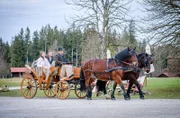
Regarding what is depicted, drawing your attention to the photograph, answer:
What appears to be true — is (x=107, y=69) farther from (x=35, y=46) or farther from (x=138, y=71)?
(x=35, y=46)

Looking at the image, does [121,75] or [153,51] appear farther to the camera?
[153,51]

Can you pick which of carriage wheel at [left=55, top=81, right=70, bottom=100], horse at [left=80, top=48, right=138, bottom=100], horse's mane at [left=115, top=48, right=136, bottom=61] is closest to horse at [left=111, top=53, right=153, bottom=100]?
horse at [left=80, top=48, right=138, bottom=100]

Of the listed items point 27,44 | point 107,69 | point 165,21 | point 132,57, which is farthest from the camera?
point 27,44

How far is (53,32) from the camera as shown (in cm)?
8881

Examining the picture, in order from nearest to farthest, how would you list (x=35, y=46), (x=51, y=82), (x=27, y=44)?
(x=51, y=82) → (x=27, y=44) → (x=35, y=46)

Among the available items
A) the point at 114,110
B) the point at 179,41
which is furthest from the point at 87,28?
the point at 114,110

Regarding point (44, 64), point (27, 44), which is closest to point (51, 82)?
point (44, 64)

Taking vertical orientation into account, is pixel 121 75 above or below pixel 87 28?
below

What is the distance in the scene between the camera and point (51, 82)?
600 inches

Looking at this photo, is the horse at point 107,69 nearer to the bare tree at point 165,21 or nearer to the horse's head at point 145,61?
the horse's head at point 145,61

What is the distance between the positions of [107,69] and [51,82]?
3.12 metres

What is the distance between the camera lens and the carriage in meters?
14.4

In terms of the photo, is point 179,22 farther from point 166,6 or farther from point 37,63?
point 37,63

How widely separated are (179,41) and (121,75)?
8508 millimetres
